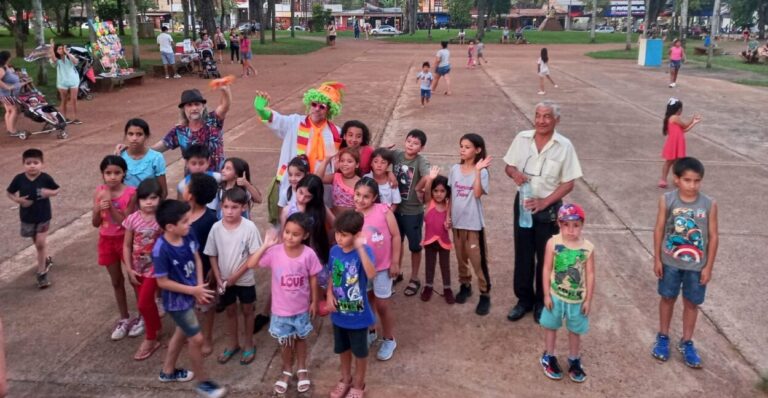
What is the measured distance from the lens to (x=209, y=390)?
3.58 m

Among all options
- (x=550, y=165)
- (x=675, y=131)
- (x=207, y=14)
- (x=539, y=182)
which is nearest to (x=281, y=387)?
(x=539, y=182)

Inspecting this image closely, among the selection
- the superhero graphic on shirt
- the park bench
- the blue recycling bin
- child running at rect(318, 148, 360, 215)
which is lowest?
the superhero graphic on shirt

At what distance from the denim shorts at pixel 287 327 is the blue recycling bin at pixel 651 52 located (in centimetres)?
2608

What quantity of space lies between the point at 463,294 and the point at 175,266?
7.79 ft

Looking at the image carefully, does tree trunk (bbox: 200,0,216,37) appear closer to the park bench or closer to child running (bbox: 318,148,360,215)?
the park bench

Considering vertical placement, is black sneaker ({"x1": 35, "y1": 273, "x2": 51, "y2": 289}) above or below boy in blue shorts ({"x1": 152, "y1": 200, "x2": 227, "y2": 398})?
below

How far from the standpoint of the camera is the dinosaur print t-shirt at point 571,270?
11.9ft

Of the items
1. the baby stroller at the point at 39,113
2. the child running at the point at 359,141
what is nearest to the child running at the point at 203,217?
the child running at the point at 359,141

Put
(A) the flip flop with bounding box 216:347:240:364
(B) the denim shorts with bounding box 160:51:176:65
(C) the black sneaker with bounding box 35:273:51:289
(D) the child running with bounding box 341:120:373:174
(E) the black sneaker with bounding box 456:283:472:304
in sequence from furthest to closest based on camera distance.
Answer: (B) the denim shorts with bounding box 160:51:176:65
(C) the black sneaker with bounding box 35:273:51:289
(E) the black sneaker with bounding box 456:283:472:304
(D) the child running with bounding box 341:120:373:174
(A) the flip flop with bounding box 216:347:240:364

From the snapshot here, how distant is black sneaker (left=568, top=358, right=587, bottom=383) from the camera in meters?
3.75

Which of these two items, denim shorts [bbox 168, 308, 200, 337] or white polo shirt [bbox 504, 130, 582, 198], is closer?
denim shorts [bbox 168, 308, 200, 337]

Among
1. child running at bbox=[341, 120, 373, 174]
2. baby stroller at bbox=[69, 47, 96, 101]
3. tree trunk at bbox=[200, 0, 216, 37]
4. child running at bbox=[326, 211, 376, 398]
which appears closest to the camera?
child running at bbox=[326, 211, 376, 398]

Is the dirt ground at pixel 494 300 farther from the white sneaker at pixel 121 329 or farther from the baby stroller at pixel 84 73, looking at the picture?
the baby stroller at pixel 84 73

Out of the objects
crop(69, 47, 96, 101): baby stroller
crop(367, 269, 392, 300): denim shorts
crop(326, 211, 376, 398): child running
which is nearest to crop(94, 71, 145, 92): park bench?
crop(69, 47, 96, 101): baby stroller
